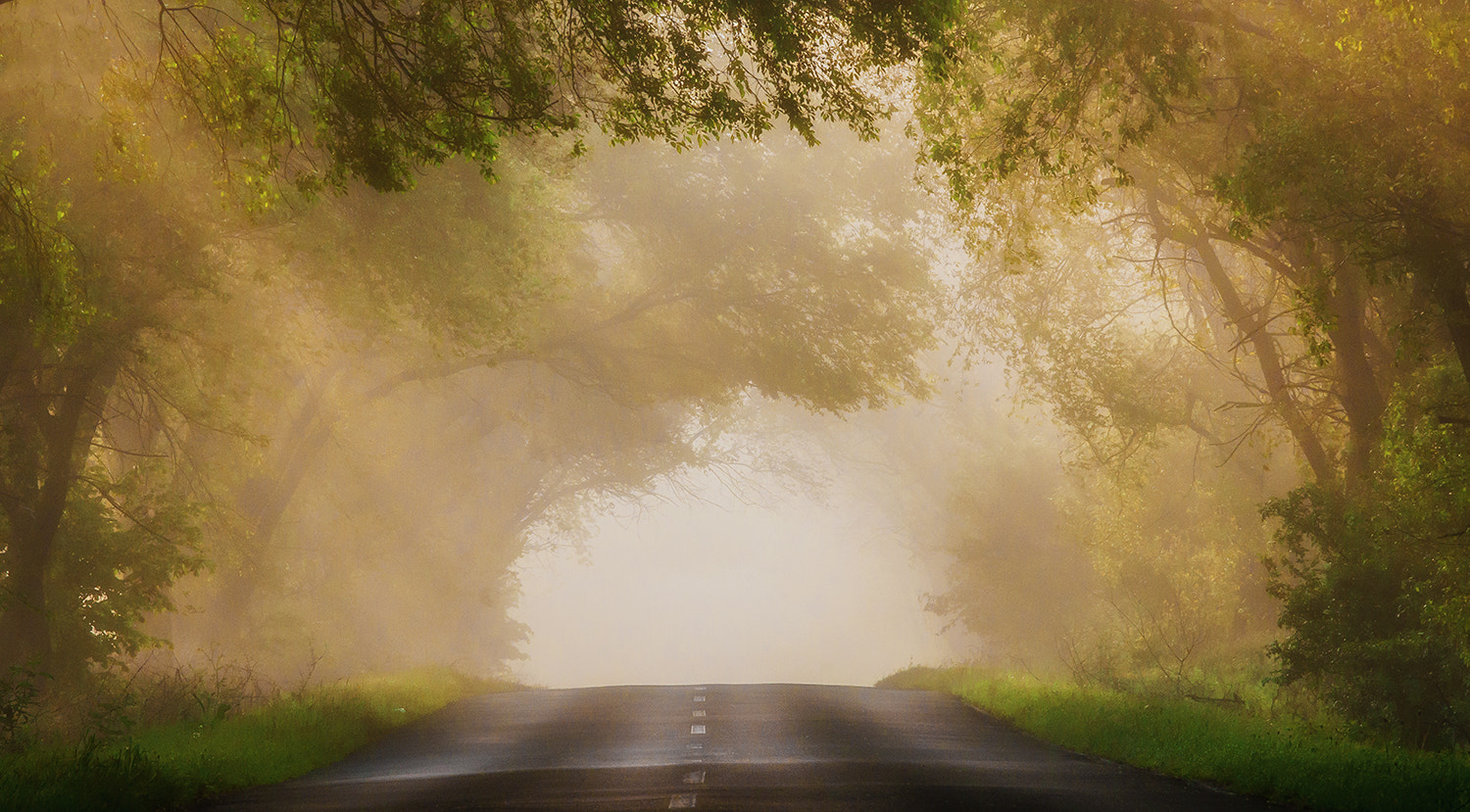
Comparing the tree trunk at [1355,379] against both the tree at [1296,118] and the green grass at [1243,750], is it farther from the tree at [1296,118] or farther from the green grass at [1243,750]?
the green grass at [1243,750]

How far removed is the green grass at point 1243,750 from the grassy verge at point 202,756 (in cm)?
927

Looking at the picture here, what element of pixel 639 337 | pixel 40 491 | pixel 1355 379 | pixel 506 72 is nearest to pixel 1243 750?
pixel 1355 379

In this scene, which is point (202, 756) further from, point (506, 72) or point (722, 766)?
point (506, 72)

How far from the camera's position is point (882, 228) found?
108 feet

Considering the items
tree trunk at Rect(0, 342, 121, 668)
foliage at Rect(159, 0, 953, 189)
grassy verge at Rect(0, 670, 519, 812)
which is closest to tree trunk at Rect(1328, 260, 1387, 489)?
foliage at Rect(159, 0, 953, 189)

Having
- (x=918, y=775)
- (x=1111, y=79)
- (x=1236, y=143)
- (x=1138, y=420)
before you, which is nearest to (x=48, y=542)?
(x=918, y=775)

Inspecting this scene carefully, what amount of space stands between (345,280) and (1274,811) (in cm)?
1647

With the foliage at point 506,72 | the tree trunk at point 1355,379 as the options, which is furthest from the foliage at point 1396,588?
the foliage at point 506,72

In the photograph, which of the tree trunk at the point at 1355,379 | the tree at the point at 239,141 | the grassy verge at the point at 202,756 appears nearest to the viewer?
the grassy verge at the point at 202,756

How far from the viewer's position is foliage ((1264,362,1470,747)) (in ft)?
45.6

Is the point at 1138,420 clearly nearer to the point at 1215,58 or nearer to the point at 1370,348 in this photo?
the point at 1370,348

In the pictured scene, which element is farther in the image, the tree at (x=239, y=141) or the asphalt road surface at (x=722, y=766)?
the asphalt road surface at (x=722, y=766)

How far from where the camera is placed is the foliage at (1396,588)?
1391cm

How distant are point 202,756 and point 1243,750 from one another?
34.2 ft
